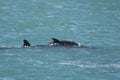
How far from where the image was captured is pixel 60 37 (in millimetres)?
58469

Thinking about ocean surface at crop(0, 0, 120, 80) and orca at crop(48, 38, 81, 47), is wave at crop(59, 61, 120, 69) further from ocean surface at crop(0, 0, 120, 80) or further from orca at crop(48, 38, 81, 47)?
orca at crop(48, 38, 81, 47)

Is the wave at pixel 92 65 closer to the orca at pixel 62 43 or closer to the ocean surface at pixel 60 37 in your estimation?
the ocean surface at pixel 60 37

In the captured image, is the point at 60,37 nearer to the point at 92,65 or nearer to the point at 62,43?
the point at 62,43

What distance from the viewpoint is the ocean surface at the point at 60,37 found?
4325 cm

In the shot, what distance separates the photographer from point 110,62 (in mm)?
46125

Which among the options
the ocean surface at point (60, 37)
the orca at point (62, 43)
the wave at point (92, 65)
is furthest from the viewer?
the orca at point (62, 43)

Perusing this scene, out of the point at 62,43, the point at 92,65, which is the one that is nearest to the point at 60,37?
the point at 62,43

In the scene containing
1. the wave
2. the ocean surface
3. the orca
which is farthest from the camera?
the orca

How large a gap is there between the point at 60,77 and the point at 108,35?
18.3 m

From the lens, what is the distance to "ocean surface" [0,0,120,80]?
1703 inches

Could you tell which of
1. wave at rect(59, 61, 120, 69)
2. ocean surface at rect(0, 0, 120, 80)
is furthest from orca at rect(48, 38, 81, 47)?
wave at rect(59, 61, 120, 69)

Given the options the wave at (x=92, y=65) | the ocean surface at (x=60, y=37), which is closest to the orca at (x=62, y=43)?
the ocean surface at (x=60, y=37)

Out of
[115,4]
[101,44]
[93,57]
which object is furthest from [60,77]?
[115,4]

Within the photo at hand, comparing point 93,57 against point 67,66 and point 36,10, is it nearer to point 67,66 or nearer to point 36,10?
point 67,66
